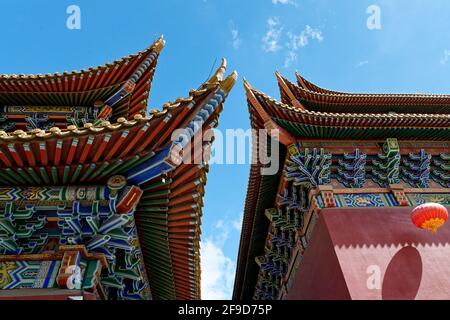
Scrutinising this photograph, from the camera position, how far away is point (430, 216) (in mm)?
6637

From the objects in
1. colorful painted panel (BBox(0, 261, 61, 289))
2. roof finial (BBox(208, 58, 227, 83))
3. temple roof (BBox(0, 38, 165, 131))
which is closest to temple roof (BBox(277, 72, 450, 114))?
temple roof (BBox(0, 38, 165, 131))

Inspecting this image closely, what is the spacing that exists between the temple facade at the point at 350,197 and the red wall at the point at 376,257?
0.06 ft

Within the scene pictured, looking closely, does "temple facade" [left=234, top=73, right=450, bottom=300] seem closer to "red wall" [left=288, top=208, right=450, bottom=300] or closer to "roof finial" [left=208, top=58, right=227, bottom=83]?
"red wall" [left=288, top=208, right=450, bottom=300]

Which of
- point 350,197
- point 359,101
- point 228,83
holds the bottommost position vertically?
point 350,197

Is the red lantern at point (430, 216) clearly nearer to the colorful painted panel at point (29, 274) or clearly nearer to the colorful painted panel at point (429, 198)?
the colorful painted panel at point (429, 198)

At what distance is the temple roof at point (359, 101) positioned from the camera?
35.5 feet

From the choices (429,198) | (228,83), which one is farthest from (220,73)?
(429,198)

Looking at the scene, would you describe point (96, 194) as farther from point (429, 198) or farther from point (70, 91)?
point (429, 198)

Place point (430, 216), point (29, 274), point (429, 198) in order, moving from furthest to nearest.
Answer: point (429, 198) < point (430, 216) < point (29, 274)

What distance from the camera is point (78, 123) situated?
25.7 ft

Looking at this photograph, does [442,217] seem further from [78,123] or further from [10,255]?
[78,123]

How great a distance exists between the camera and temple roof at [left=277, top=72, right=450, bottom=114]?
10820mm

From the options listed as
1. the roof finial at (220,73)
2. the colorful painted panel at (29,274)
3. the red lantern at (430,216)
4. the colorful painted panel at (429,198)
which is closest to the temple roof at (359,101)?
the colorful painted panel at (429,198)

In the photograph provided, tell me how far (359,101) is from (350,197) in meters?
4.15
